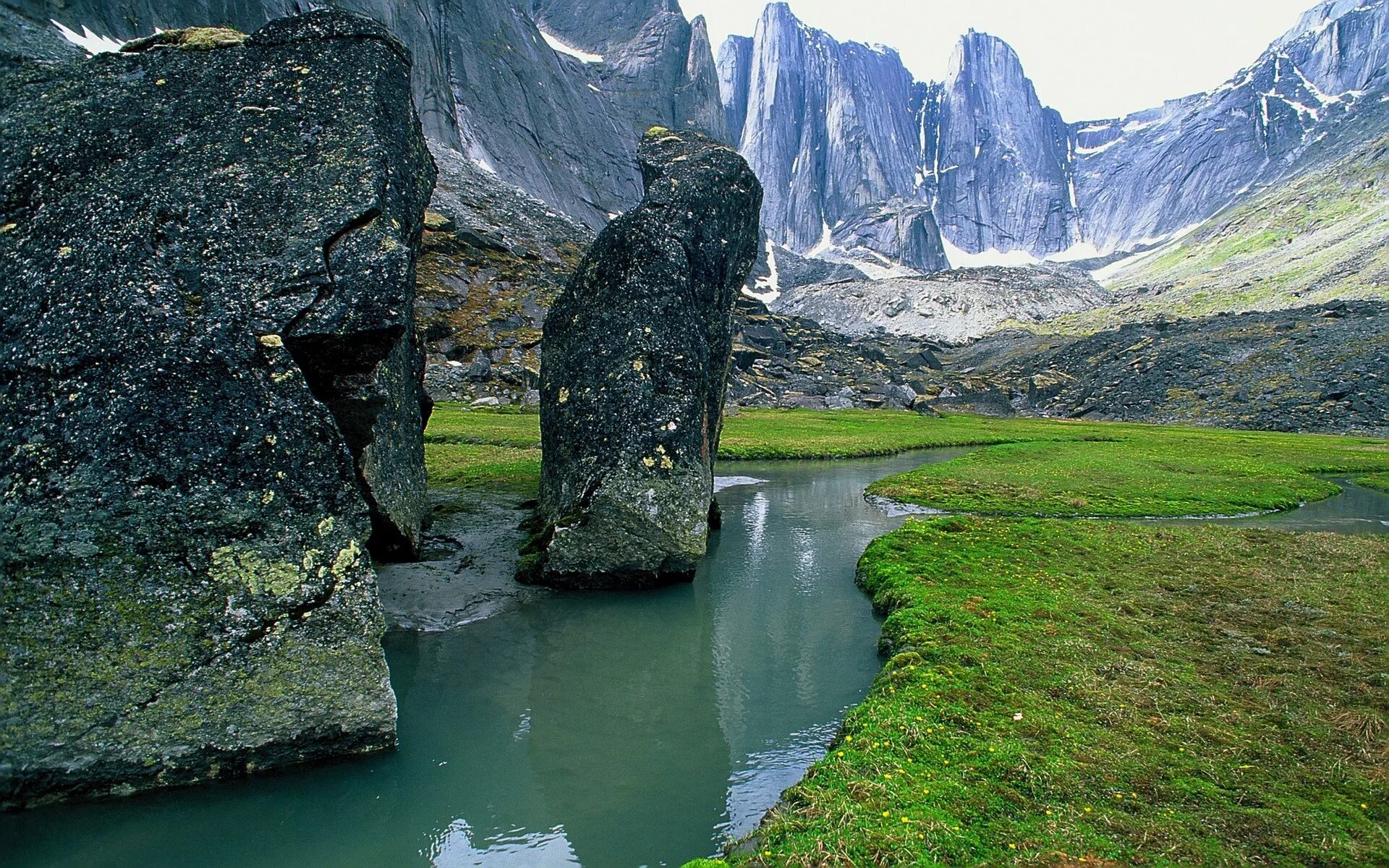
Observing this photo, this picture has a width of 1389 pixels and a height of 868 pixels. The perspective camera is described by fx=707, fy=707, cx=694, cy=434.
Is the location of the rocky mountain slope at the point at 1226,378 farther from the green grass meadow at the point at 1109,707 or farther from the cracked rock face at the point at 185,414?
the cracked rock face at the point at 185,414

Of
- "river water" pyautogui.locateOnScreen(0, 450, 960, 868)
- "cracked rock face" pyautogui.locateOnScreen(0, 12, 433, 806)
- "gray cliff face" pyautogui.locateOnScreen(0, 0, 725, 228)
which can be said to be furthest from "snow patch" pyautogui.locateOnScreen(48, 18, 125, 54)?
"river water" pyautogui.locateOnScreen(0, 450, 960, 868)

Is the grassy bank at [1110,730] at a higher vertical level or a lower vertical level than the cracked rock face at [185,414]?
lower

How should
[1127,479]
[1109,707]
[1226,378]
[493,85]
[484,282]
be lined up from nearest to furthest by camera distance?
1. [1109,707]
2. [1127,479]
3. [484,282]
4. [1226,378]
5. [493,85]

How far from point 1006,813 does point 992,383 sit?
355 ft

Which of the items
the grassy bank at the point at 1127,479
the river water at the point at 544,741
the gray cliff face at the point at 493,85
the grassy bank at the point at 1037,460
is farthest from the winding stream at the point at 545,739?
the gray cliff face at the point at 493,85

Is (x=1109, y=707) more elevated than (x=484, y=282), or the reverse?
(x=484, y=282)

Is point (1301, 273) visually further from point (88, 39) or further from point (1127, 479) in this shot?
point (88, 39)

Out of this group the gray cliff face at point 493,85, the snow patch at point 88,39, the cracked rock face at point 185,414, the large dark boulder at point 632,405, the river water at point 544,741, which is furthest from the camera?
the gray cliff face at point 493,85

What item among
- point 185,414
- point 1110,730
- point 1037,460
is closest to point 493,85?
point 1037,460

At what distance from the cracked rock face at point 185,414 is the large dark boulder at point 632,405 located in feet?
17.4

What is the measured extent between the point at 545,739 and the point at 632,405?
23.0 feet

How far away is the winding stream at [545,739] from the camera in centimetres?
665

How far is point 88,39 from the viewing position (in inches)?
2608

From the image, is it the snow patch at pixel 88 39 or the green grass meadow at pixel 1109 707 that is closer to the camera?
the green grass meadow at pixel 1109 707
